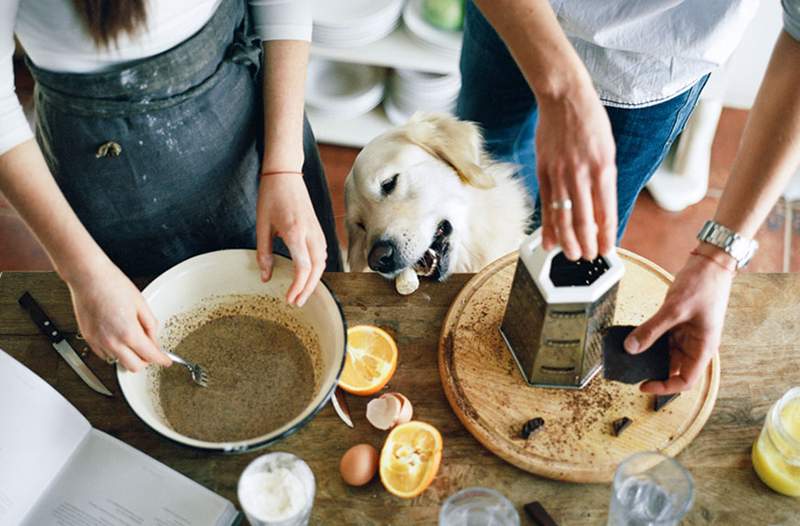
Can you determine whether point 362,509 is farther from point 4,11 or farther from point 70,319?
point 4,11

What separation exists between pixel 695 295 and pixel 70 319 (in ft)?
3.08

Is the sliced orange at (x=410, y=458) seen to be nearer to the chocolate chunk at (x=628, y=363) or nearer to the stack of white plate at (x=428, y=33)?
the chocolate chunk at (x=628, y=363)

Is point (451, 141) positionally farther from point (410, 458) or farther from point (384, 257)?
point (410, 458)

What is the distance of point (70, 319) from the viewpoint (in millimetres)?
1105

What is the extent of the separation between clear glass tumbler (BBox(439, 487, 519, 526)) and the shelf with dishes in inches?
68.8

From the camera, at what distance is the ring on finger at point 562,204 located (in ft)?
2.69

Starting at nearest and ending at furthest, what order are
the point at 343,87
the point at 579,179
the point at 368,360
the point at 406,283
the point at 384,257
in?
the point at 579,179
the point at 368,360
the point at 406,283
the point at 384,257
the point at 343,87

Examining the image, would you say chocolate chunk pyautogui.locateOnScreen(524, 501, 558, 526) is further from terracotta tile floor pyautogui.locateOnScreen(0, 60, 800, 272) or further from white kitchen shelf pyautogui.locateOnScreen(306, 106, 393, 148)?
white kitchen shelf pyautogui.locateOnScreen(306, 106, 393, 148)

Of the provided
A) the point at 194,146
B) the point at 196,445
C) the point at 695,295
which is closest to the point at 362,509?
the point at 196,445

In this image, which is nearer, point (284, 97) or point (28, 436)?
point (28, 436)

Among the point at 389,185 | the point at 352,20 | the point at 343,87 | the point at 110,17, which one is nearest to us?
the point at 110,17

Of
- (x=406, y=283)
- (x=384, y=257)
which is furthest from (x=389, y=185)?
(x=406, y=283)

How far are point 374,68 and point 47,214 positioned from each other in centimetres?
191

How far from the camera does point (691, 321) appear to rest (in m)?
0.93
